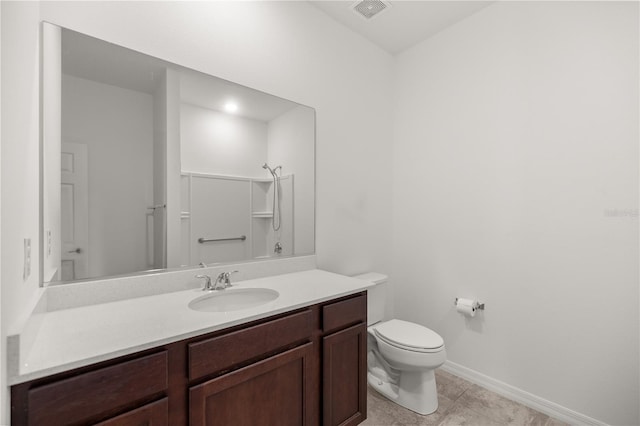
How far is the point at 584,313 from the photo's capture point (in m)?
1.70

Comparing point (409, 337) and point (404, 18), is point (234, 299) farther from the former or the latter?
point (404, 18)

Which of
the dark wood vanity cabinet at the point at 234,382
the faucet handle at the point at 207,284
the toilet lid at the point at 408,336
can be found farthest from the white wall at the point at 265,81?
the faucet handle at the point at 207,284

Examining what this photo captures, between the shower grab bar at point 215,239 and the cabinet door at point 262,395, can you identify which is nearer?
the cabinet door at point 262,395

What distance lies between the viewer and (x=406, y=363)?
1.78 metres

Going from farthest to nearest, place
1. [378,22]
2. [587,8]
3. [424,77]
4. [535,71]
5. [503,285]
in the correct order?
[424,77]
[378,22]
[503,285]
[535,71]
[587,8]

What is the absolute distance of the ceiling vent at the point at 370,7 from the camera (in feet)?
6.58

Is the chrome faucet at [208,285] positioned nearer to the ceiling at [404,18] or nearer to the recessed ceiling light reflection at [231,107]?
the recessed ceiling light reflection at [231,107]

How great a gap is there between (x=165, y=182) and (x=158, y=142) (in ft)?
0.65

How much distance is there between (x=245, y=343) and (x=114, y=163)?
3.26ft

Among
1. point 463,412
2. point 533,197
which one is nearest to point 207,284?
point 463,412

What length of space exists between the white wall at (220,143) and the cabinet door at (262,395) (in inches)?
40.5

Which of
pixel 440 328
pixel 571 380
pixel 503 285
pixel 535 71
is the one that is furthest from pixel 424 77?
pixel 571 380

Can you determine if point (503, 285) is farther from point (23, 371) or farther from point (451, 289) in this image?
point (23, 371)

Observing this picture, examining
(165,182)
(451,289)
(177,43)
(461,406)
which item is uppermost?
(177,43)
